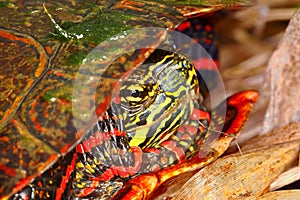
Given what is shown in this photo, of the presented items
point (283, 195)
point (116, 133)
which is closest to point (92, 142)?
point (116, 133)

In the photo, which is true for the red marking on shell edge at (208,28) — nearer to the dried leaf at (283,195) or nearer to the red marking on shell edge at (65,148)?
the dried leaf at (283,195)

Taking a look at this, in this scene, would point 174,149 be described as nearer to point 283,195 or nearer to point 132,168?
point 132,168

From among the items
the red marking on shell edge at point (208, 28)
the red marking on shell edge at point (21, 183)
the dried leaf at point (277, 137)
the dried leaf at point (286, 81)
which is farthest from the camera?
the red marking on shell edge at point (208, 28)

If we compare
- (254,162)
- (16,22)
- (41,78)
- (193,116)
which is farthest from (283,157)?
(16,22)

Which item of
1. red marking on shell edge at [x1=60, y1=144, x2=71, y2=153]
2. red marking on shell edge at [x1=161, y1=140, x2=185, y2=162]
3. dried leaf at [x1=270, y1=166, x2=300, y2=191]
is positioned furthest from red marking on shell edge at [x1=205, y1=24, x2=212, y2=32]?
red marking on shell edge at [x1=60, y1=144, x2=71, y2=153]

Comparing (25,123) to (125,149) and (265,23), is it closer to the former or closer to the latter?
(125,149)

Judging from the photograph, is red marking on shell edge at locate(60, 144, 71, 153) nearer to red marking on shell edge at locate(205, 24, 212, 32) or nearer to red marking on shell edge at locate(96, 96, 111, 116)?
red marking on shell edge at locate(96, 96, 111, 116)

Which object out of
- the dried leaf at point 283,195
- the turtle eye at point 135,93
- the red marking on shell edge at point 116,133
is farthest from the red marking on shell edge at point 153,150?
the dried leaf at point 283,195
